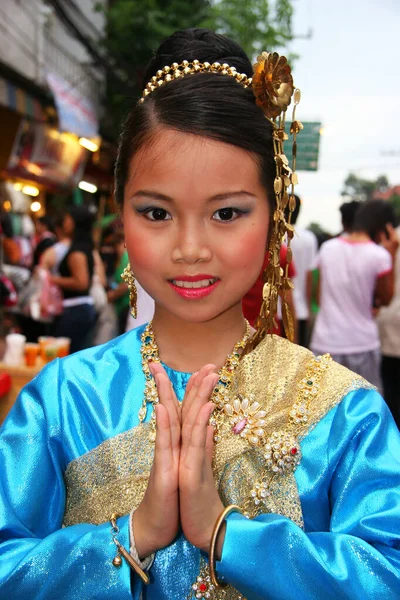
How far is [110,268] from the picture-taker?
7.05 meters

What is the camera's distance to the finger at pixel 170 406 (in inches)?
39.3

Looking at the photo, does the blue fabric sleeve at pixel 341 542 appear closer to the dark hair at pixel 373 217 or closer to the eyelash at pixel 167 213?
the eyelash at pixel 167 213

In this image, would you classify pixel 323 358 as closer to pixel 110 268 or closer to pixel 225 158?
pixel 225 158

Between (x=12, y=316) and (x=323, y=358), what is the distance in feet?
15.5

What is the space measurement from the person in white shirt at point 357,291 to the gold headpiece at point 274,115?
7.96 feet

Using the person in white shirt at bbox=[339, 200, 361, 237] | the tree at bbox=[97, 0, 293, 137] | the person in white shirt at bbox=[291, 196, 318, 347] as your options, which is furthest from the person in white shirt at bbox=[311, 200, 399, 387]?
the tree at bbox=[97, 0, 293, 137]

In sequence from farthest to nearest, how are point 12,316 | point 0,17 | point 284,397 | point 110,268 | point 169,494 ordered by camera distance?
1. point 110,268
2. point 0,17
3. point 12,316
4. point 284,397
5. point 169,494

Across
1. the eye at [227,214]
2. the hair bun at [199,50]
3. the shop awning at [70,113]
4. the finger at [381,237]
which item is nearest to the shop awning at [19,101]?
the shop awning at [70,113]

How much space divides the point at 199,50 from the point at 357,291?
2.62 meters

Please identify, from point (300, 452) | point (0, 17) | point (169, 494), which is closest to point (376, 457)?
point (300, 452)

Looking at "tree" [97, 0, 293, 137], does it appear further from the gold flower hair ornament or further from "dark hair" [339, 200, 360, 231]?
the gold flower hair ornament

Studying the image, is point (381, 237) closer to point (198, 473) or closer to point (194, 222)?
point (194, 222)

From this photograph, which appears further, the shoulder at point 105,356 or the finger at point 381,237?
the finger at point 381,237

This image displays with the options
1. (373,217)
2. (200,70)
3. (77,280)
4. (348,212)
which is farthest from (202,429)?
(77,280)
